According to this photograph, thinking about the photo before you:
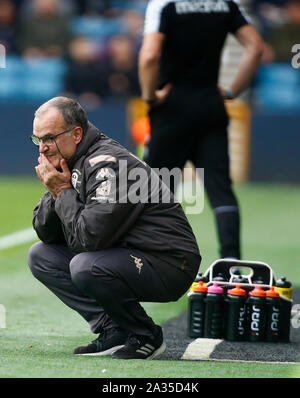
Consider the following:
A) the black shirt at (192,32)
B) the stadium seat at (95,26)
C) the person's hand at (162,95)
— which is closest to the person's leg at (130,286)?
the person's hand at (162,95)

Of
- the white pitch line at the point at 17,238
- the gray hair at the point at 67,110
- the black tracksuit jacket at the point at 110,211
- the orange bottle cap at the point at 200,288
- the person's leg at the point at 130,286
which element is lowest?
the white pitch line at the point at 17,238

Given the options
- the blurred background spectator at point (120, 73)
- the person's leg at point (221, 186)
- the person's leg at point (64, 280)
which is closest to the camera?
the person's leg at point (64, 280)

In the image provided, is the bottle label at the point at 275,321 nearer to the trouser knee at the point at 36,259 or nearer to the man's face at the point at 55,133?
the trouser knee at the point at 36,259

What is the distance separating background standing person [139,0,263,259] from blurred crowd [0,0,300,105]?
952 centimetres

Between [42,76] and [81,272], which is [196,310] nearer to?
[81,272]

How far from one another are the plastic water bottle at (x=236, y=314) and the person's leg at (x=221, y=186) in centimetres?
120

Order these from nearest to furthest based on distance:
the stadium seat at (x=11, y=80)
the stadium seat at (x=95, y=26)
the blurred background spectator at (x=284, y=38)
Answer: the blurred background spectator at (x=284, y=38) < the stadium seat at (x=11, y=80) < the stadium seat at (x=95, y=26)

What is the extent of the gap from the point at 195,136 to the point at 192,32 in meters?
0.76

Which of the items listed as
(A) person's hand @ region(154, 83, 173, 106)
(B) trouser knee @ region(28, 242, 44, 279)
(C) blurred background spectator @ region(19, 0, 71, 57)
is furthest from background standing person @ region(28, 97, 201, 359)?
(C) blurred background spectator @ region(19, 0, 71, 57)

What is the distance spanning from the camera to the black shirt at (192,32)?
7.78 metres

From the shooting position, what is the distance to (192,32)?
25.8 feet

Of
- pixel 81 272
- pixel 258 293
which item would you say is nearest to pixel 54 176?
pixel 81 272

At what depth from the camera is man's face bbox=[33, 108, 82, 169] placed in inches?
224

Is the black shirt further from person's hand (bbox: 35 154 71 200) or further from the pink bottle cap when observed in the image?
person's hand (bbox: 35 154 71 200)
